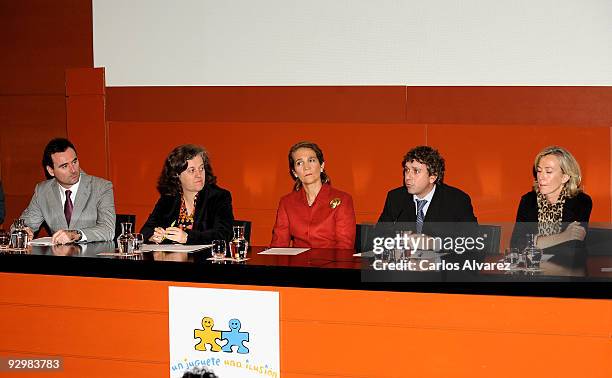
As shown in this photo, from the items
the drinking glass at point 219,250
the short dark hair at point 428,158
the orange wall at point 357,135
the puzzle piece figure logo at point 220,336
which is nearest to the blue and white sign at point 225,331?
the puzzle piece figure logo at point 220,336

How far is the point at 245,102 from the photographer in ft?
19.1

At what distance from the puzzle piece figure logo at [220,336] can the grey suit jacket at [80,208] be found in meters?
1.42

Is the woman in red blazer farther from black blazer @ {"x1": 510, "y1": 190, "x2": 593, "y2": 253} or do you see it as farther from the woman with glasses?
black blazer @ {"x1": 510, "y1": 190, "x2": 593, "y2": 253}

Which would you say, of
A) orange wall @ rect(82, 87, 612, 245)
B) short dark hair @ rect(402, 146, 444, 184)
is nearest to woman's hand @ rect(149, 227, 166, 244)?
short dark hair @ rect(402, 146, 444, 184)

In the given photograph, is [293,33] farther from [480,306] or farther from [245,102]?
[480,306]

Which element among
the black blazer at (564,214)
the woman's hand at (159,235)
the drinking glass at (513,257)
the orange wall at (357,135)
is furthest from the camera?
the orange wall at (357,135)

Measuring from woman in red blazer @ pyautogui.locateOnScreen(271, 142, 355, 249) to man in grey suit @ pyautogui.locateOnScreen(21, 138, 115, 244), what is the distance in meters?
1.03

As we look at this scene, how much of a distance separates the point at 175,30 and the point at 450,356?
3.47m

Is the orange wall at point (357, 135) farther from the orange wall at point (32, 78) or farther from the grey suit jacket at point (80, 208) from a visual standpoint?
the grey suit jacket at point (80, 208)

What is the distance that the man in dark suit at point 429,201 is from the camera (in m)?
4.48

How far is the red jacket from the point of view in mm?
4605

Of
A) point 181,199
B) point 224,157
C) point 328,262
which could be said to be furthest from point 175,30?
point 328,262

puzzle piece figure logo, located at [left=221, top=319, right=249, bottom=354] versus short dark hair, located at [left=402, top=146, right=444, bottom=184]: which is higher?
short dark hair, located at [left=402, top=146, right=444, bottom=184]

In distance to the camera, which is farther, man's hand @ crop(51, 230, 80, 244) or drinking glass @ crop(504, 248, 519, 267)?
man's hand @ crop(51, 230, 80, 244)
